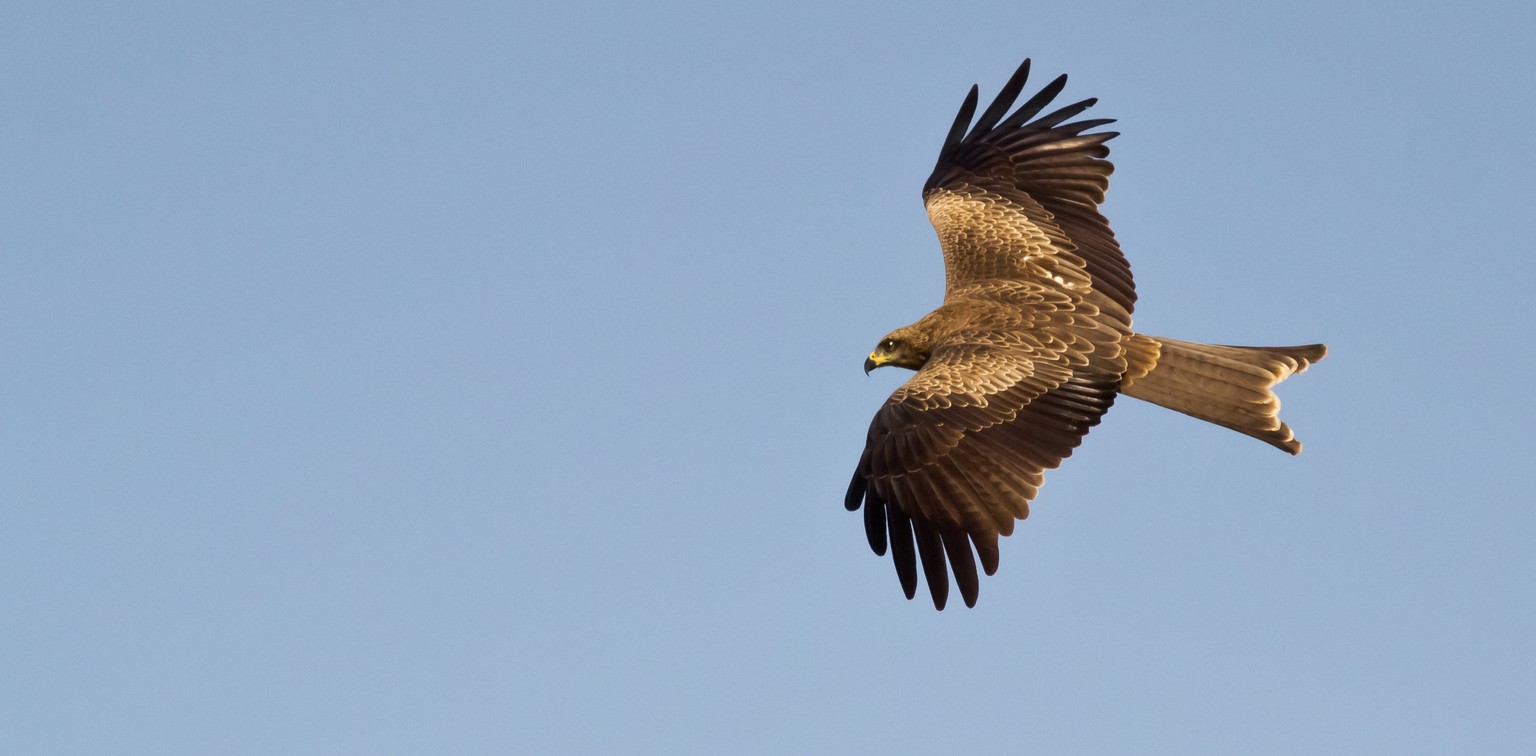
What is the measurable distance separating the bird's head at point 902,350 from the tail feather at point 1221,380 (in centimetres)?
145

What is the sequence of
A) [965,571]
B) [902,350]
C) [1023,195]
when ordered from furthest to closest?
1. [1023,195]
2. [902,350]
3. [965,571]

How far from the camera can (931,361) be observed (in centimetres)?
1154

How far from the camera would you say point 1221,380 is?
11336mm

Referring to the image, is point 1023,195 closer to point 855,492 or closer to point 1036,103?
point 1036,103

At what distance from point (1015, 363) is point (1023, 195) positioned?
282 centimetres

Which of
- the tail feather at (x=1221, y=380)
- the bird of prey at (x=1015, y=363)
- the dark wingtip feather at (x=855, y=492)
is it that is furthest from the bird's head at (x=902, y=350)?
the dark wingtip feather at (x=855, y=492)

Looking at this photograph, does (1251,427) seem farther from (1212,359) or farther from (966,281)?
(966,281)

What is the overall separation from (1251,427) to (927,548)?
2412mm

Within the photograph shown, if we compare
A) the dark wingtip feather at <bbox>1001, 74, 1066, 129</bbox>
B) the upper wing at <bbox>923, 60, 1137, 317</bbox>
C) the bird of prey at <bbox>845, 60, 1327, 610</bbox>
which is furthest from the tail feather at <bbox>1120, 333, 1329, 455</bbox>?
the dark wingtip feather at <bbox>1001, 74, 1066, 129</bbox>

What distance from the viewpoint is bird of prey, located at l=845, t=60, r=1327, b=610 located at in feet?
33.7

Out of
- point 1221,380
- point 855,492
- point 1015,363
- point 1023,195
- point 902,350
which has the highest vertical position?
point 1023,195

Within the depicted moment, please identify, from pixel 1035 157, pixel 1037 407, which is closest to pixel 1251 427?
pixel 1037 407

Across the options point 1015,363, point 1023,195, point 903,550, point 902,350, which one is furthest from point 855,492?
point 1023,195

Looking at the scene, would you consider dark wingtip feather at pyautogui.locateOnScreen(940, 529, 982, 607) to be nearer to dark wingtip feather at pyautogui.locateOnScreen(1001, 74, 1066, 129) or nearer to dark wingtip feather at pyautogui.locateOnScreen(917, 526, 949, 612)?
dark wingtip feather at pyautogui.locateOnScreen(917, 526, 949, 612)
